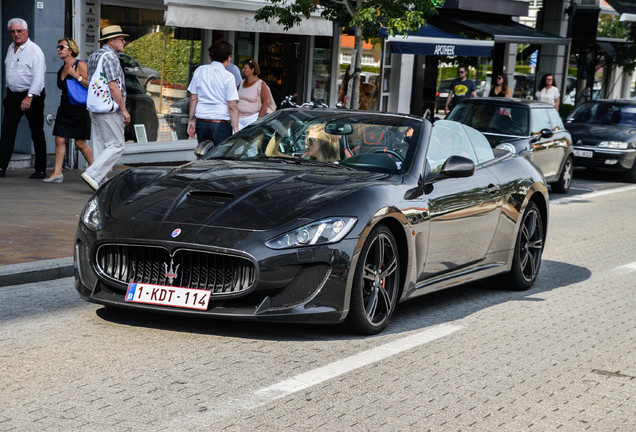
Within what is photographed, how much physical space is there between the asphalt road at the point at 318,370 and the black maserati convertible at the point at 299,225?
25cm

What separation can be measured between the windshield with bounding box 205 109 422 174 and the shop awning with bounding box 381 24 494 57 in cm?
1322

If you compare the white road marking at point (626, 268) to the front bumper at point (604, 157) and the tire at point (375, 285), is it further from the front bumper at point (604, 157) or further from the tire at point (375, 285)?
the front bumper at point (604, 157)

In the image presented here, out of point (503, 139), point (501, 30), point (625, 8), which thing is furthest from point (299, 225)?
point (625, 8)

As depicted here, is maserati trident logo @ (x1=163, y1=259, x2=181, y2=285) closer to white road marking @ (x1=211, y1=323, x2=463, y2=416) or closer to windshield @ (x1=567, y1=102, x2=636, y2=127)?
white road marking @ (x1=211, y1=323, x2=463, y2=416)

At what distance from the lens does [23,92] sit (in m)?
13.2

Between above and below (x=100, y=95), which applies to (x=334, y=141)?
above

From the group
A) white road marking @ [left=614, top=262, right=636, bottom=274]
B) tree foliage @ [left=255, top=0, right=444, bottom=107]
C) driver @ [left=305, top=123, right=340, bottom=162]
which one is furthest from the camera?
tree foliage @ [left=255, top=0, right=444, bottom=107]

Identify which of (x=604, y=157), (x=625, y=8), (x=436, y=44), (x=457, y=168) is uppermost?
(x=625, y=8)

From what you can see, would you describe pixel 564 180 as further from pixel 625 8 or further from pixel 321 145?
pixel 625 8

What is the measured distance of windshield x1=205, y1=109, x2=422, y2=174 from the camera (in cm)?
700

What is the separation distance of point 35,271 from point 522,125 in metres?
A: 9.98

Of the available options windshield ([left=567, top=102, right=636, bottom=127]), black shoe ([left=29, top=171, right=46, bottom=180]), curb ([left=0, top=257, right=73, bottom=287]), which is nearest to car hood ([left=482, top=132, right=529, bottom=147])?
windshield ([left=567, top=102, right=636, bottom=127])

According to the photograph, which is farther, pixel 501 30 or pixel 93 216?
pixel 501 30

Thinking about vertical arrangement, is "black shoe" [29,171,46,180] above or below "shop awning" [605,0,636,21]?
below
